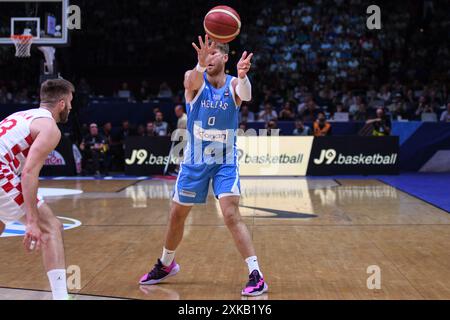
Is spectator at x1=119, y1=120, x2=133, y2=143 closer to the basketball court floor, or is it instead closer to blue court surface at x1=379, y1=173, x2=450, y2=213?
the basketball court floor

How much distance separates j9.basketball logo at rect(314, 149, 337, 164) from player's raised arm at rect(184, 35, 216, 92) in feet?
37.8

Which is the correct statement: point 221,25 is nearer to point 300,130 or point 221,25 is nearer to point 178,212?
point 178,212

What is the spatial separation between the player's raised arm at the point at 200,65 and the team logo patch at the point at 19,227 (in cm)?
367

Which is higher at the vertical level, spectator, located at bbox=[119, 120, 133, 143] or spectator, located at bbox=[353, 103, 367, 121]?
spectator, located at bbox=[353, 103, 367, 121]

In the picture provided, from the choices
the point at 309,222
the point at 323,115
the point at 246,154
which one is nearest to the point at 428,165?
the point at 323,115

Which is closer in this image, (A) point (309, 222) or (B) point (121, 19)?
Answer: (A) point (309, 222)

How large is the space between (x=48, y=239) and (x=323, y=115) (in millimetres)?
13740

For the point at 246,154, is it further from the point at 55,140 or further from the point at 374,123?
the point at 55,140

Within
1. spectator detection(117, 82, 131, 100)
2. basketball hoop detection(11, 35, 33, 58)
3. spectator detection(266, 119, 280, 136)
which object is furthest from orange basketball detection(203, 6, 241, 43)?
spectator detection(117, 82, 131, 100)

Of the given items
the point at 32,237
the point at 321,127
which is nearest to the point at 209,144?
the point at 32,237

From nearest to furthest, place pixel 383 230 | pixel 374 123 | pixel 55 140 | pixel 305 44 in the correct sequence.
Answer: pixel 55 140 < pixel 383 230 < pixel 374 123 < pixel 305 44

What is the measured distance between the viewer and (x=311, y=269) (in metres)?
6.04

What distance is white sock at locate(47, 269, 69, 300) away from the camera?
449cm

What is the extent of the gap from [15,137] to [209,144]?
1696mm
